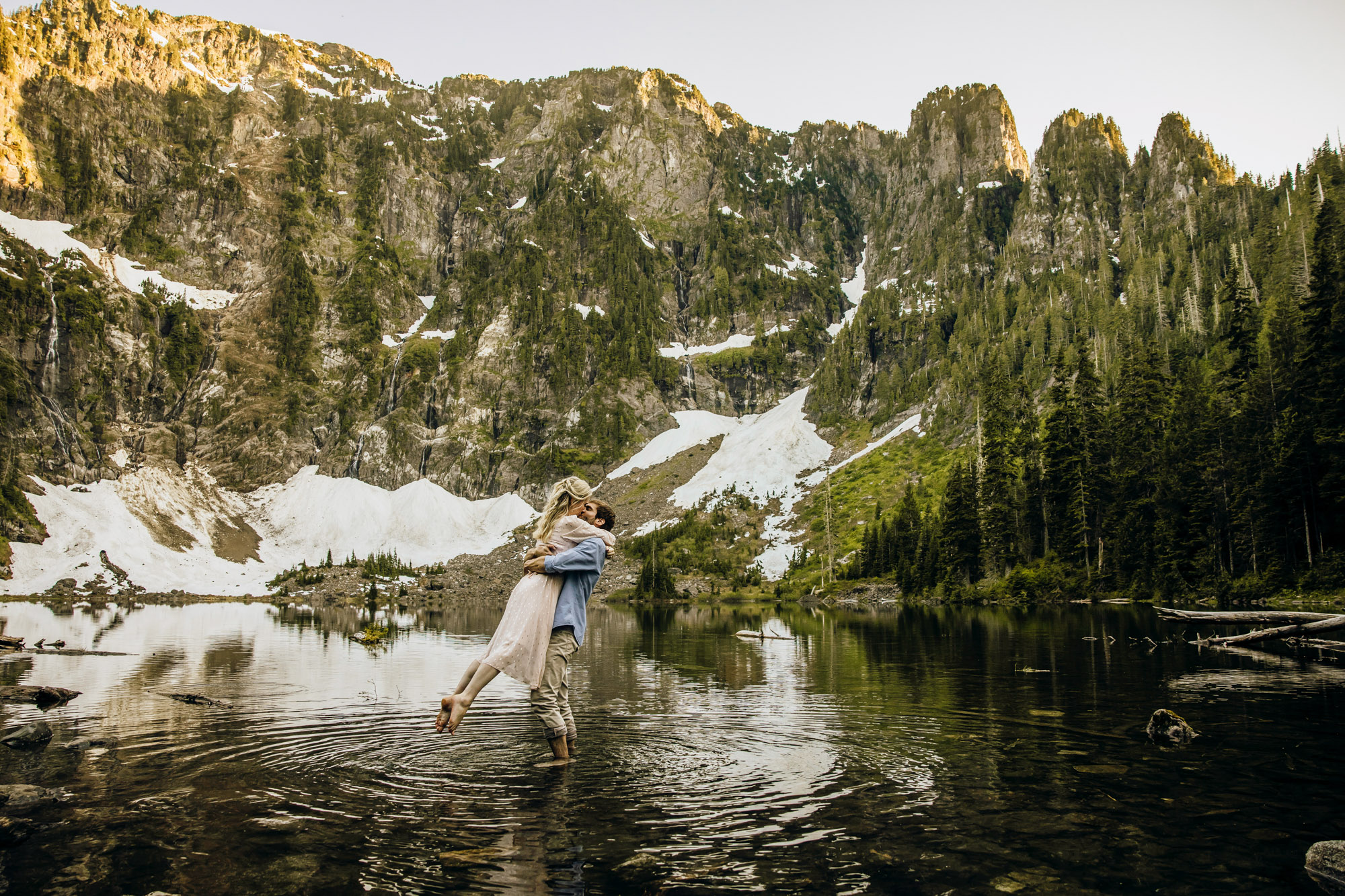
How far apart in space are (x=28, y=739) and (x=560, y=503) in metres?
9.94

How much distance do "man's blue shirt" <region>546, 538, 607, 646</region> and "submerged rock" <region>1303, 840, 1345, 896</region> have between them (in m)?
8.33

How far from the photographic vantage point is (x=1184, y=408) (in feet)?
236

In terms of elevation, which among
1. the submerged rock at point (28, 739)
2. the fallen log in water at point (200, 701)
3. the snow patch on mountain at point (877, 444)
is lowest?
the fallen log in water at point (200, 701)

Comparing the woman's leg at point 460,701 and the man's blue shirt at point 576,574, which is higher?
the man's blue shirt at point 576,574

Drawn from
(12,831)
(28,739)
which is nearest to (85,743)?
(28,739)

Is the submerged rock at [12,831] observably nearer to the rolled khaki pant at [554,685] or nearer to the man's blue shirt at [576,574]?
the rolled khaki pant at [554,685]

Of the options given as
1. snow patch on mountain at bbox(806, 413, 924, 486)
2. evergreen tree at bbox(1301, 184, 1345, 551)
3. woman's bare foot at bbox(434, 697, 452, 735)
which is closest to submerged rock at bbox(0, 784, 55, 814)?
woman's bare foot at bbox(434, 697, 452, 735)

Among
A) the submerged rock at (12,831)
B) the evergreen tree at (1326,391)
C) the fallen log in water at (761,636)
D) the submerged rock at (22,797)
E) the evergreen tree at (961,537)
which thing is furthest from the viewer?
the evergreen tree at (961,537)

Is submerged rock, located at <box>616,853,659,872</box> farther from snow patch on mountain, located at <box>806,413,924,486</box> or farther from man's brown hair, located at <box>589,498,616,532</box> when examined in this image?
snow patch on mountain, located at <box>806,413,924,486</box>

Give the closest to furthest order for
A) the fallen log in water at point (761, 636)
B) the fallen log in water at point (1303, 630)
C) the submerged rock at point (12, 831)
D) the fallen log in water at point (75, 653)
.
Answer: the submerged rock at point (12, 831)
the fallen log in water at point (1303, 630)
the fallen log in water at point (75, 653)
the fallen log in water at point (761, 636)

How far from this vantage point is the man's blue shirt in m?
11.3

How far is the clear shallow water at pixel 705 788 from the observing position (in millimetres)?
7008

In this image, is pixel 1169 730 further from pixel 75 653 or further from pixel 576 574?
pixel 75 653

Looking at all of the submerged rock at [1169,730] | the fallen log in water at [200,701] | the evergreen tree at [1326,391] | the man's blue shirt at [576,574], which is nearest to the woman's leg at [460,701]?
the man's blue shirt at [576,574]
